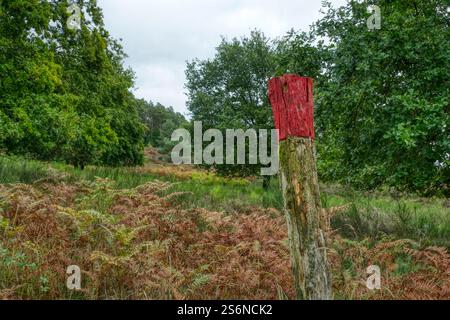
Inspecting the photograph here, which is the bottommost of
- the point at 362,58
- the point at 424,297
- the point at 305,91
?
the point at 424,297

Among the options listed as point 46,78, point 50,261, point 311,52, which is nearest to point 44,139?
point 46,78

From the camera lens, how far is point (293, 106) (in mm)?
3523

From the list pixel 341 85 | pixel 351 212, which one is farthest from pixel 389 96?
pixel 351 212

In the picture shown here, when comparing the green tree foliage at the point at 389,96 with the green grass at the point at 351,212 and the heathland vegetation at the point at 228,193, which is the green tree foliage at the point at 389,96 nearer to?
the heathland vegetation at the point at 228,193

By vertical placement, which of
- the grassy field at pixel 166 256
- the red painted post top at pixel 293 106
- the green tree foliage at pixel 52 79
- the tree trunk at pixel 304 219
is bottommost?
the grassy field at pixel 166 256

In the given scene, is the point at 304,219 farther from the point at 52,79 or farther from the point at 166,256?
the point at 52,79

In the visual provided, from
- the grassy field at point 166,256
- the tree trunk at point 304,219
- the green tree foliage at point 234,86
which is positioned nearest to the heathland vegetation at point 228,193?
the grassy field at point 166,256

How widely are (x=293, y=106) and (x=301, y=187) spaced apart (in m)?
0.68

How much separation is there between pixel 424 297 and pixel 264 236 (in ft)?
9.33

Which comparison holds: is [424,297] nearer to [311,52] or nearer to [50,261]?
[50,261]

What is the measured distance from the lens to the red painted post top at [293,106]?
11.6ft

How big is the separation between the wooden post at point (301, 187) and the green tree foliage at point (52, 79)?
1130cm

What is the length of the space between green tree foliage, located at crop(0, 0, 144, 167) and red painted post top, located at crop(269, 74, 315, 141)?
11.3 meters

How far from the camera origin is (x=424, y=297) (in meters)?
4.74
